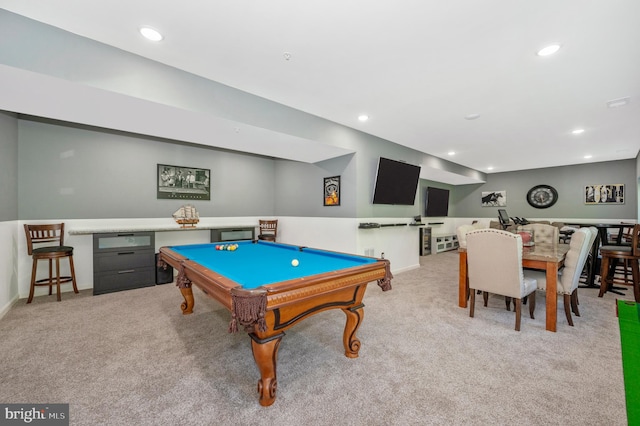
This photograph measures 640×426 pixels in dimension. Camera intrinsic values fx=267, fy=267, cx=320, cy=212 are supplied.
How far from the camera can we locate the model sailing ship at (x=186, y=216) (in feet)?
15.3

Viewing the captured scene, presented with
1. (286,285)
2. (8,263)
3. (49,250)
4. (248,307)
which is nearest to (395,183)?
(286,285)

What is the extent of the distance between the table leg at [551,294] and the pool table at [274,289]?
1855mm

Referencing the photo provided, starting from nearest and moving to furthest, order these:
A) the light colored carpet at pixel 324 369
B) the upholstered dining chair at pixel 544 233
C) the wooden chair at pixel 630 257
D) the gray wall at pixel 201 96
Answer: the light colored carpet at pixel 324 369 < the gray wall at pixel 201 96 < the wooden chair at pixel 630 257 < the upholstered dining chair at pixel 544 233

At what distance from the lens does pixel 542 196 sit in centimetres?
778

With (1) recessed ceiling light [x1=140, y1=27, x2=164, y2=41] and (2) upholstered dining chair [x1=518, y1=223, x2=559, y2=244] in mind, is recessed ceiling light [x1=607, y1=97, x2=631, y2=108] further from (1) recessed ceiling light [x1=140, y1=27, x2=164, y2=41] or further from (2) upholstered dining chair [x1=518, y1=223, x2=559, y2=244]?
(1) recessed ceiling light [x1=140, y1=27, x2=164, y2=41]

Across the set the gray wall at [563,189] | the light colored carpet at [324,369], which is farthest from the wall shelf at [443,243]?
the light colored carpet at [324,369]

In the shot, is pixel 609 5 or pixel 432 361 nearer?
pixel 609 5

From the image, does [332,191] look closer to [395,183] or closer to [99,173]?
[395,183]

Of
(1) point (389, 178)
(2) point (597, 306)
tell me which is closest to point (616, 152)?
(2) point (597, 306)

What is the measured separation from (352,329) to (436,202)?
7201 millimetres

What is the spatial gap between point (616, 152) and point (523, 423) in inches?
288

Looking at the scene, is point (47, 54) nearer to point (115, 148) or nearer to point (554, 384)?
point (115, 148)

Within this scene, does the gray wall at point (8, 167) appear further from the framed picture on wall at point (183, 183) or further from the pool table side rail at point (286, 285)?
the pool table side rail at point (286, 285)

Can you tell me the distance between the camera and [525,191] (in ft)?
26.5
